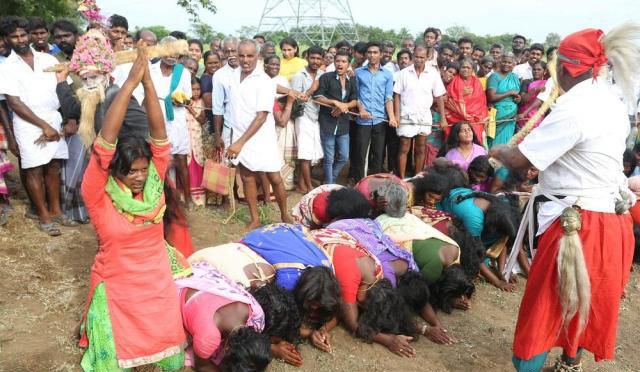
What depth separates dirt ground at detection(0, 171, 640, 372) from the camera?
316 cm

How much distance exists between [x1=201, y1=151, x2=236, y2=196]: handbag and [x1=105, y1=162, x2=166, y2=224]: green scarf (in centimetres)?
303

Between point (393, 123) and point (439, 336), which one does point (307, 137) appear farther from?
point (439, 336)

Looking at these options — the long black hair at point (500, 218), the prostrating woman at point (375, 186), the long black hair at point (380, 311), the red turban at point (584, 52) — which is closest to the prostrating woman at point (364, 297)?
the long black hair at point (380, 311)

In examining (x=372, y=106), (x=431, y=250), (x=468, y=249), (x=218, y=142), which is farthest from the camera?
(x=372, y=106)

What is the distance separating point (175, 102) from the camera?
18.0 ft

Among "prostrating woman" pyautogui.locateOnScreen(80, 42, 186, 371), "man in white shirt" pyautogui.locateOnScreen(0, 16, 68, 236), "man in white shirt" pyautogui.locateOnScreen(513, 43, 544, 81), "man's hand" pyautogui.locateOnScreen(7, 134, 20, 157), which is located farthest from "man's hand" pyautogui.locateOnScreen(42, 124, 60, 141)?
"man in white shirt" pyautogui.locateOnScreen(513, 43, 544, 81)

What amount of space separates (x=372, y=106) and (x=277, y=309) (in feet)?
13.5

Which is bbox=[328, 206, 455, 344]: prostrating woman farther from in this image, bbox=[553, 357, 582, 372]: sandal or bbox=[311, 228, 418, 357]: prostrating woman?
bbox=[553, 357, 582, 372]: sandal

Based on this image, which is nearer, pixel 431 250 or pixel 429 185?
pixel 431 250

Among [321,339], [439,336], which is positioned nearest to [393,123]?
[439,336]

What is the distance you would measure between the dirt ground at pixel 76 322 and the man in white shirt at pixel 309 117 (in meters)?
2.10

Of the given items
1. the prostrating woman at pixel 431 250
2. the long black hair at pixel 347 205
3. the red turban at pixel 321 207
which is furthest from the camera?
the red turban at pixel 321 207

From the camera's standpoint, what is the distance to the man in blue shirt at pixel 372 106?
6703 millimetres

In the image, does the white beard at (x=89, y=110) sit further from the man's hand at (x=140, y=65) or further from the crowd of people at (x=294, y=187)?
the man's hand at (x=140, y=65)
